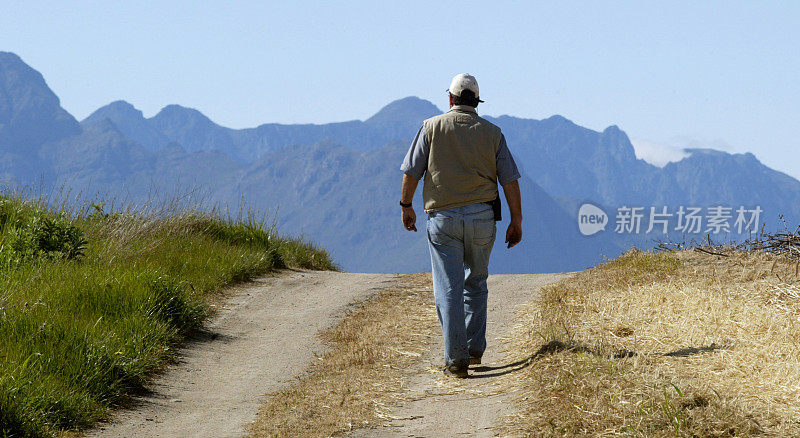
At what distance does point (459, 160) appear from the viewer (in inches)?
253

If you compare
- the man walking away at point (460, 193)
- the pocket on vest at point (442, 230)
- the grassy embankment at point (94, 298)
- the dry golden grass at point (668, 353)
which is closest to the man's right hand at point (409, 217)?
the man walking away at point (460, 193)

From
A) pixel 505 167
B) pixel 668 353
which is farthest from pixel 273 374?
pixel 668 353

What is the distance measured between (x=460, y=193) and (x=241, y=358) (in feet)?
11.6

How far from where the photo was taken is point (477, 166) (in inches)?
254

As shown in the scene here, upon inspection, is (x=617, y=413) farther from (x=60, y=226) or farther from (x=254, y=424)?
(x=60, y=226)

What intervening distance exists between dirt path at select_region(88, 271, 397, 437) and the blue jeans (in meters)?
1.83

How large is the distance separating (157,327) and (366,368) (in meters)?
2.47

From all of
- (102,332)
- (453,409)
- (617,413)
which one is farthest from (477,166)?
(102,332)

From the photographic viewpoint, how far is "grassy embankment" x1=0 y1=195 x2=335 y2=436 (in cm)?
591

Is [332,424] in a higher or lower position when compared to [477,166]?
lower

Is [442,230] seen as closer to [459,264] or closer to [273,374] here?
[459,264]

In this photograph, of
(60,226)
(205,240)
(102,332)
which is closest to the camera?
(102,332)

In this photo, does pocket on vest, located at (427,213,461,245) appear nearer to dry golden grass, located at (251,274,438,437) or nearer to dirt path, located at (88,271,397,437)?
dry golden grass, located at (251,274,438,437)

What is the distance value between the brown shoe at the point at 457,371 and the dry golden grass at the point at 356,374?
1.45 ft
